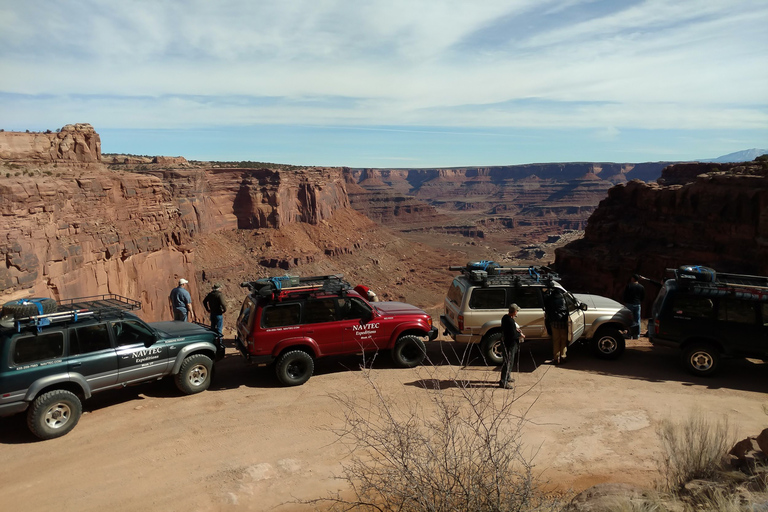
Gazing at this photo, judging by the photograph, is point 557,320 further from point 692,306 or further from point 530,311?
point 692,306

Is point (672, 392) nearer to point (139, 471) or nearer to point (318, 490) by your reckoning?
point (318, 490)

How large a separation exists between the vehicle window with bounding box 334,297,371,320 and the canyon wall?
23949 mm

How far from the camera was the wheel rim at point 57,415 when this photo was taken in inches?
290

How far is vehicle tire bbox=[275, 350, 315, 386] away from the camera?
9.30 metres

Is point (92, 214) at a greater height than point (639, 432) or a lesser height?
greater

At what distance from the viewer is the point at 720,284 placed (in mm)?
9805

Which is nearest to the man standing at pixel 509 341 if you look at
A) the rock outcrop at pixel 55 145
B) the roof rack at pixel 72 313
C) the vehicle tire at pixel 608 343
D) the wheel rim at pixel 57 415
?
the vehicle tire at pixel 608 343

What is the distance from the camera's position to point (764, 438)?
557cm

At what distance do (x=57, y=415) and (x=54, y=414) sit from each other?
45 mm

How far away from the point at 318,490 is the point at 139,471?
7.98 feet

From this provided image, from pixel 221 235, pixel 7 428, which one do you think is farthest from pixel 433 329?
pixel 221 235

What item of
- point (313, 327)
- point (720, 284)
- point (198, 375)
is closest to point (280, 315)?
point (313, 327)

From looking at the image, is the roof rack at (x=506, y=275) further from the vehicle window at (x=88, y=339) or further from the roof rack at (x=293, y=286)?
the vehicle window at (x=88, y=339)

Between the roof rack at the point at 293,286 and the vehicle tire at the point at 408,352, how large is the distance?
1591 millimetres
